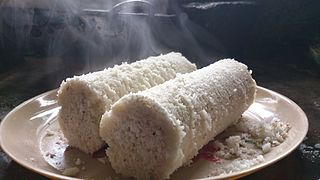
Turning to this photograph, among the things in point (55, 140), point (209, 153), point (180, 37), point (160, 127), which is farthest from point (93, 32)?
point (160, 127)

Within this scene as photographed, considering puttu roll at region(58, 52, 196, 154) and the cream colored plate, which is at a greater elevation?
puttu roll at region(58, 52, 196, 154)

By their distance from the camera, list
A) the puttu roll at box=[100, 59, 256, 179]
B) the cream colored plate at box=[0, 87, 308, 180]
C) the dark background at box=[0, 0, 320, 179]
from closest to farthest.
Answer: the puttu roll at box=[100, 59, 256, 179], the cream colored plate at box=[0, 87, 308, 180], the dark background at box=[0, 0, 320, 179]

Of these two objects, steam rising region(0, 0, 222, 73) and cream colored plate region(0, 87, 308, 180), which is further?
steam rising region(0, 0, 222, 73)

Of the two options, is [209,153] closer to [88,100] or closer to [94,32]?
[88,100]

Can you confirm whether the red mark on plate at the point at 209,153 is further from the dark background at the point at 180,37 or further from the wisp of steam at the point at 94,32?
the wisp of steam at the point at 94,32

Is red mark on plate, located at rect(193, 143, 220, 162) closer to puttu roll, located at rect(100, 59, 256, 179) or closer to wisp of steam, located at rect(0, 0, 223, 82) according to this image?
puttu roll, located at rect(100, 59, 256, 179)

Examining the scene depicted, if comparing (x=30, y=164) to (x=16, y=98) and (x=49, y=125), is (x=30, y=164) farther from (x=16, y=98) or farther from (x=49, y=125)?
(x=16, y=98)

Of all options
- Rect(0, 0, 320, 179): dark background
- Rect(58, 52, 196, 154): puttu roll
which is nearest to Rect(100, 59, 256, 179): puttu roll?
Rect(58, 52, 196, 154): puttu roll

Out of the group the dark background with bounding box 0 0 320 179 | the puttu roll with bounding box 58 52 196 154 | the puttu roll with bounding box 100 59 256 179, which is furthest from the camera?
the dark background with bounding box 0 0 320 179
